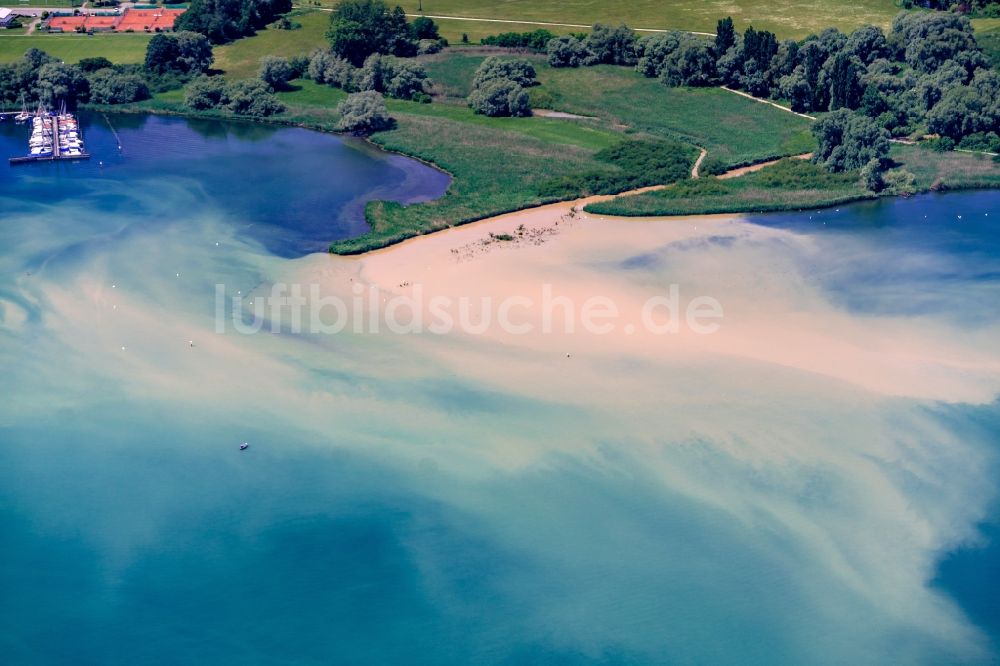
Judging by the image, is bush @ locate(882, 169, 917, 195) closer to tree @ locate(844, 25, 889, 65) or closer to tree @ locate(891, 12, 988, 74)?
tree @ locate(891, 12, 988, 74)

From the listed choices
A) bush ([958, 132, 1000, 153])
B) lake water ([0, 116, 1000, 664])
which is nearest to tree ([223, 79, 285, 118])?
lake water ([0, 116, 1000, 664])

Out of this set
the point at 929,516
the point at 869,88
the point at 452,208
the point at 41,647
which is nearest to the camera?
the point at 41,647

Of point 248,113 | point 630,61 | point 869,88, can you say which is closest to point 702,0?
point 630,61

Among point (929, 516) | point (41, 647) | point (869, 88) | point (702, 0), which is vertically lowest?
point (41, 647)

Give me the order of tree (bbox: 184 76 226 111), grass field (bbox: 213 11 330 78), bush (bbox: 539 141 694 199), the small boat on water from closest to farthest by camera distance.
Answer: bush (bbox: 539 141 694 199)
the small boat on water
tree (bbox: 184 76 226 111)
grass field (bbox: 213 11 330 78)

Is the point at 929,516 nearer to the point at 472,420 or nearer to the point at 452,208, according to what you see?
the point at 472,420

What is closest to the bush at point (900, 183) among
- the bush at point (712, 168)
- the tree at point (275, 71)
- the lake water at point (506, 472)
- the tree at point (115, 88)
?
the lake water at point (506, 472)
